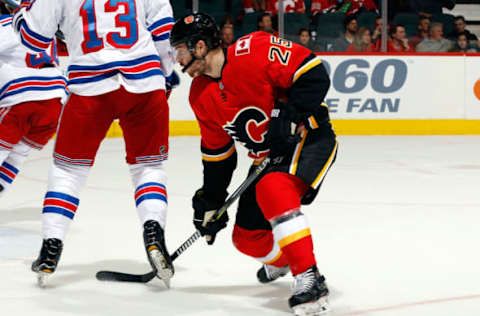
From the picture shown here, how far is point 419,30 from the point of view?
7535mm

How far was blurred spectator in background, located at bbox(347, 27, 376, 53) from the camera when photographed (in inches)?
288

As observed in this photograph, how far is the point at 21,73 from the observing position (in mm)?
3531

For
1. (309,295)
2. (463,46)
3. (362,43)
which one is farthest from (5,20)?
(463,46)

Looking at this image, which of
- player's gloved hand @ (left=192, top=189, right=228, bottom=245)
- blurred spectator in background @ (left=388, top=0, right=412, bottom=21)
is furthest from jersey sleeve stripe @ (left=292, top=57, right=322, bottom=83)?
blurred spectator in background @ (left=388, top=0, right=412, bottom=21)

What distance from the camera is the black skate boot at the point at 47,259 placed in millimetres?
2623

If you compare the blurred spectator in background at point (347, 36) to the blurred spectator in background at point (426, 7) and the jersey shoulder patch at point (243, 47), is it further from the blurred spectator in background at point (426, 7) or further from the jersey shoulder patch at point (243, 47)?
the jersey shoulder patch at point (243, 47)

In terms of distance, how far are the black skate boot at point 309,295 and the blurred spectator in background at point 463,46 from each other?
18.4 feet

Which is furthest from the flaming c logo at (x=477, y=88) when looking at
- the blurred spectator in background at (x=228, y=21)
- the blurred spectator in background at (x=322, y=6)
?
the blurred spectator in background at (x=228, y=21)

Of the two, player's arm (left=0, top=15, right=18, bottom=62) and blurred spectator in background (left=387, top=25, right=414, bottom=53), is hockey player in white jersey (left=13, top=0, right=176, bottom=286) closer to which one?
player's arm (left=0, top=15, right=18, bottom=62)

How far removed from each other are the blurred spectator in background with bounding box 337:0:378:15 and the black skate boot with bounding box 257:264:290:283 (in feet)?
17.1

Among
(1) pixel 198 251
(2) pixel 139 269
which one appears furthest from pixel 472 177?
(2) pixel 139 269

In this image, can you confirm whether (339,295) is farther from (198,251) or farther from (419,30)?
(419,30)

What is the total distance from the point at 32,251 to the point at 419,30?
17.2 ft

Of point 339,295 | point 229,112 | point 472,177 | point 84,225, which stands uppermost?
point 229,112
